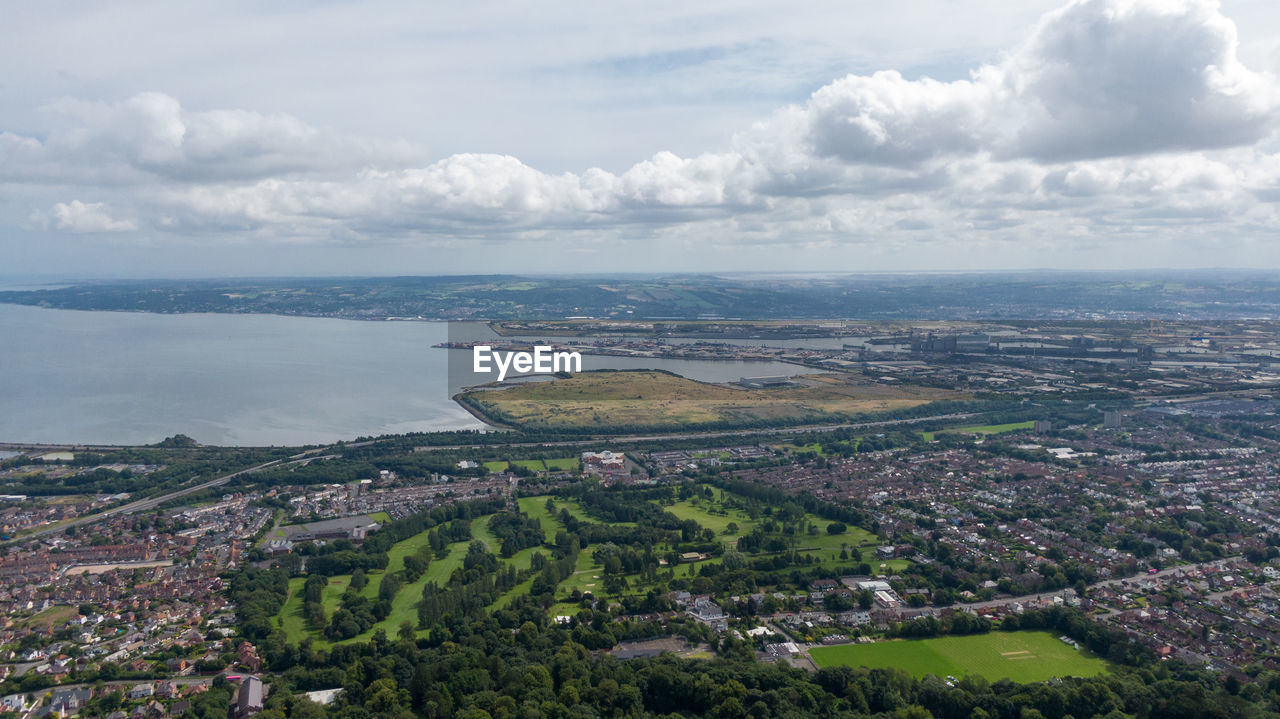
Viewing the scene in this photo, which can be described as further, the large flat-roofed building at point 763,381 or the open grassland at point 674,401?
the large flat-roofed building at point 763,381

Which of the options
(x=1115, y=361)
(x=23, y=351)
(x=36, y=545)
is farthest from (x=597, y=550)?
(x=23, y=351)

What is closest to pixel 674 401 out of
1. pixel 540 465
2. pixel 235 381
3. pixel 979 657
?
pixel 540 465

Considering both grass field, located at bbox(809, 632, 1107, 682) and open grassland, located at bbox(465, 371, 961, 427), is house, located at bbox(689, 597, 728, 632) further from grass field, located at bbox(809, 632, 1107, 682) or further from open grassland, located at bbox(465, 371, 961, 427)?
open grassland, located at bbox(465, 371, 961, 427)

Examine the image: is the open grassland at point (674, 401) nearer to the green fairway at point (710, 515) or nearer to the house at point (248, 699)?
the green fairway at point (710, 515)

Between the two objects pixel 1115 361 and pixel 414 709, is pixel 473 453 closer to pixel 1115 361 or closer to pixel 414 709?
pixel 414 709

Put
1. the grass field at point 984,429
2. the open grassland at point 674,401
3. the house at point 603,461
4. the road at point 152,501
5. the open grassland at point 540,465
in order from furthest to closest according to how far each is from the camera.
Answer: the open grassland at point 674,401
the grass field at point 984,429
the house at point 603,461
the open grassland at point 540,465
the road at point 152,501

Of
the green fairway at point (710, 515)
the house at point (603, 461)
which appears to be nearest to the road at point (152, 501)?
the house at point (603, 461)

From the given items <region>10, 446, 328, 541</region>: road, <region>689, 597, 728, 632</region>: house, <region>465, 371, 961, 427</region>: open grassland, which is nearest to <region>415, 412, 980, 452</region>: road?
<region>465, 371, 961, 427</region>: open grassland
